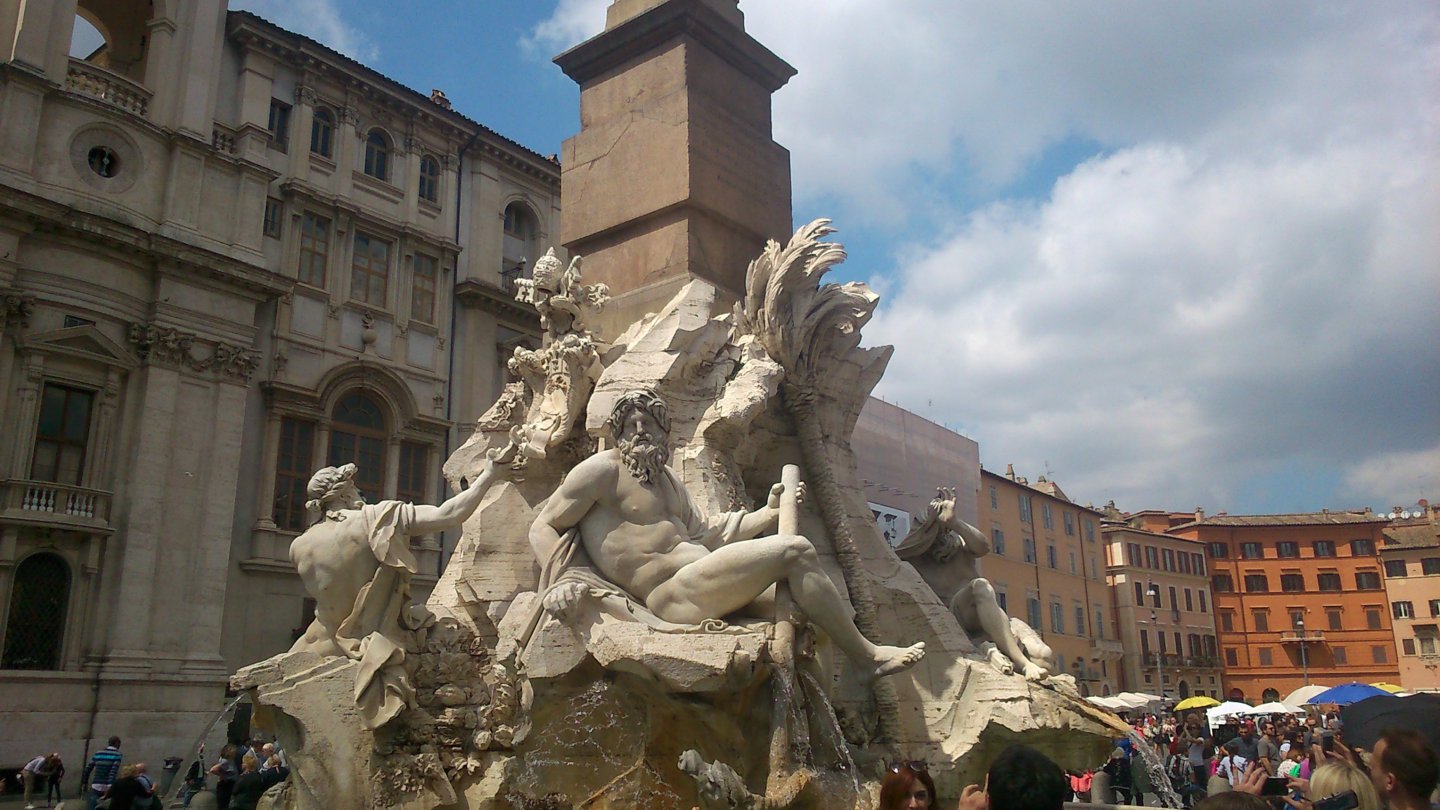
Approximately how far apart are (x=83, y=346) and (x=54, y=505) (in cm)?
306

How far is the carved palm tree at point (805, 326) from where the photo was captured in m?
8.23

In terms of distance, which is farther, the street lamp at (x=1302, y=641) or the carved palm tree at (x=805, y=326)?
the street lamp at (x=1302, y=641)

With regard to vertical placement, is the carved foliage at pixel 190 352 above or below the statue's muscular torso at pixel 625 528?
above

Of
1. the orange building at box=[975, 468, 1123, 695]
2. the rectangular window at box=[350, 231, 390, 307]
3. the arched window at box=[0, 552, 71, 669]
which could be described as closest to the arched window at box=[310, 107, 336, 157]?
the rectangular window at box=[350, 231, 390, 307]

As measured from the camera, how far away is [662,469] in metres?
6.50

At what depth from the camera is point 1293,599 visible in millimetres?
56875

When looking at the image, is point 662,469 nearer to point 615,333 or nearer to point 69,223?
point 615,333

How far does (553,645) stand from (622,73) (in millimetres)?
5827

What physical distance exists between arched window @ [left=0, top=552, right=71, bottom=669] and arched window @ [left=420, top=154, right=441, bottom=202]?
12461mm

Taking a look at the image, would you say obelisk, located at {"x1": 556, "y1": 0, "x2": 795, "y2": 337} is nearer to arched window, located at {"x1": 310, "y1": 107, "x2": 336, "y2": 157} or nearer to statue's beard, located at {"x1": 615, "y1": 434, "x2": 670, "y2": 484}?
statue's beard, located at {"x1": 615, "y1": 434, "x2": 670, "y2": 484}

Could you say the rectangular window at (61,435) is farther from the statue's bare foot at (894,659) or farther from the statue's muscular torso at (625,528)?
the statue's bare foot at (894,659)

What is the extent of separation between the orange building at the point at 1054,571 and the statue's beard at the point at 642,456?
98.4 ft

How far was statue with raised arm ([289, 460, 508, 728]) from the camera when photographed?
22.4 feet

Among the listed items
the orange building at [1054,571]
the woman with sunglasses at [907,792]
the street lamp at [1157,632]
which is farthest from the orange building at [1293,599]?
the woman with sunglasses at [907,792]
